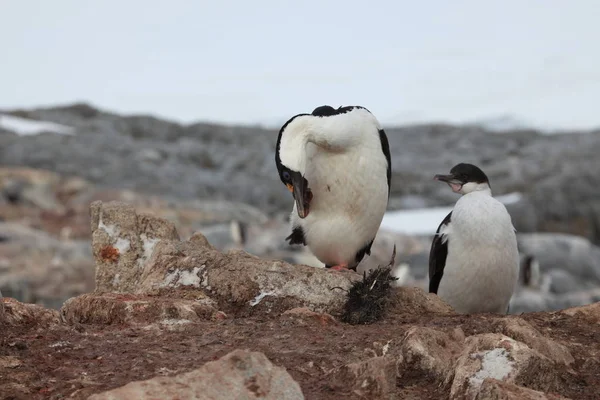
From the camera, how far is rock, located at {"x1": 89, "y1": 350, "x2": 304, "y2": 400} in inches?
170

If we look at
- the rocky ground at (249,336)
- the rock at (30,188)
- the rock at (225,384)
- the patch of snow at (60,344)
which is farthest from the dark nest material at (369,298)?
the rock at (30,188)

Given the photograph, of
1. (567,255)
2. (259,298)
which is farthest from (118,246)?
(567,255)

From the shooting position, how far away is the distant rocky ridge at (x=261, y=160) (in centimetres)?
3622

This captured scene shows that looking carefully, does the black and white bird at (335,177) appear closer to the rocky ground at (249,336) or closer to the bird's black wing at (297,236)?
the bird's black wing at (297,236)

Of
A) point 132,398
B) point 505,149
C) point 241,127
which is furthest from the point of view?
point 241,127

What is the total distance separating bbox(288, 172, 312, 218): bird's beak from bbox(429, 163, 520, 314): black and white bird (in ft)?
5.53

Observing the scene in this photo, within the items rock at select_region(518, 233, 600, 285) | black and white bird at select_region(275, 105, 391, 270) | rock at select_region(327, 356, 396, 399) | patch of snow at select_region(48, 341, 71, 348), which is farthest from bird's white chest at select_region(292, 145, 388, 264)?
rock at select_region(518, 233, 600, 285)

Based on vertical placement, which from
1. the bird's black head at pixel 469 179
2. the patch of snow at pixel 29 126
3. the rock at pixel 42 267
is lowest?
the rock at pixel 42 267

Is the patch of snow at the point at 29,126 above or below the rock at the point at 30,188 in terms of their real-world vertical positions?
above

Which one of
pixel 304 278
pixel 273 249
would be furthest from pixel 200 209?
pixel 304 278

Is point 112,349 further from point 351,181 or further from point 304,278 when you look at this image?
point 351,181

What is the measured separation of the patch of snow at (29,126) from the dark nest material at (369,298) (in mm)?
42169

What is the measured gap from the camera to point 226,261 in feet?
24.5

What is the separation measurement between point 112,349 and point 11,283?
1746 cm
